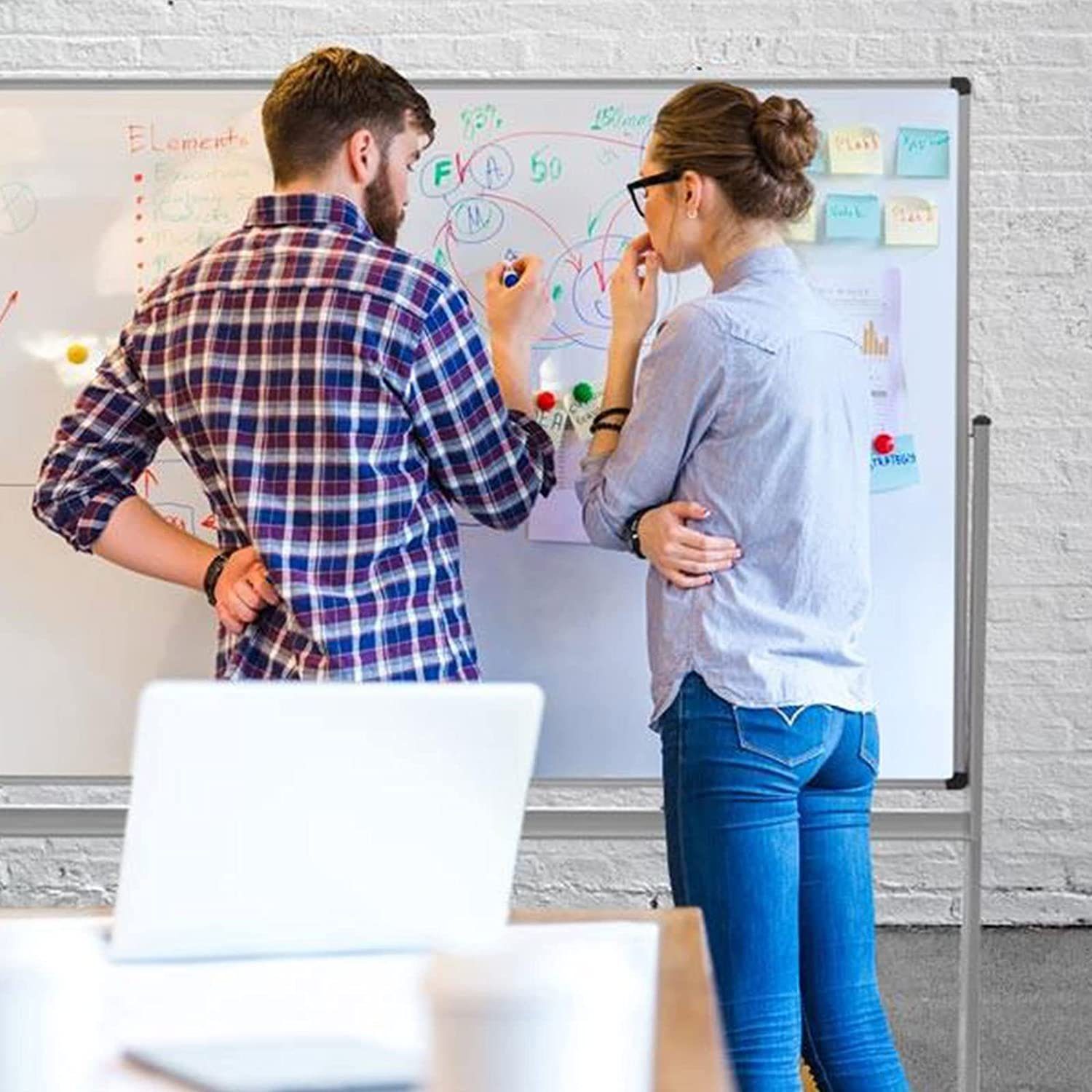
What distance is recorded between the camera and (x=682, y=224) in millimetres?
2314

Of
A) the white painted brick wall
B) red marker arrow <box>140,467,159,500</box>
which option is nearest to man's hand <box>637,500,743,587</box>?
red marker arrow <box>140,467,159,500</box>

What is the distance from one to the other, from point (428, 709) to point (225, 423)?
1197 mm

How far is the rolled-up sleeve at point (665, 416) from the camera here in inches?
85.7

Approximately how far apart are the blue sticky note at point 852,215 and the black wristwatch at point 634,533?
1.97 ft

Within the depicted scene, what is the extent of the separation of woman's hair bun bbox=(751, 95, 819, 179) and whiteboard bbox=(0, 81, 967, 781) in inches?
20.0

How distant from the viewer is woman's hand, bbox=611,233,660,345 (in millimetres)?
2570

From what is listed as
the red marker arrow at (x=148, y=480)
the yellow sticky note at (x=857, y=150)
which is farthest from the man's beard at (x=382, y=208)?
the yellow sticky note at (x=857, y=150)

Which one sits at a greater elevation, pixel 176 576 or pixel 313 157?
pixel 313 157

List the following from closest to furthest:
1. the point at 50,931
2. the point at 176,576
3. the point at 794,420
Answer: the point at 50,931 < the point at 794,420 < the point at 176,576

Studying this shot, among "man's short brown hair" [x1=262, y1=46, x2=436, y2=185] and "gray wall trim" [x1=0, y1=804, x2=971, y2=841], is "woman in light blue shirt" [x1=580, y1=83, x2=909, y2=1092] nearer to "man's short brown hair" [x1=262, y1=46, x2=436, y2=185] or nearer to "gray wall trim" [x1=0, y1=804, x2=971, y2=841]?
"man's short brown hair" [x1=262, y1=46, x2=436, y2=185]

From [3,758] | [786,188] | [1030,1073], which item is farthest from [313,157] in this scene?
[1030,1073]

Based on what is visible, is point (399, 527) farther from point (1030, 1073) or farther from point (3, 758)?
point (1030, 1073)

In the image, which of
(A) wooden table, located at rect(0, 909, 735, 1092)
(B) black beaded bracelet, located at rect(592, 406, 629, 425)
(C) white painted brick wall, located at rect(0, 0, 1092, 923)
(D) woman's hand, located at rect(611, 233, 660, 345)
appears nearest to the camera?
(A) wooden table, located at rect(0, 909, 735, 1092)

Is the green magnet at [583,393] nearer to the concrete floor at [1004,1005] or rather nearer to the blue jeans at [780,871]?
the blue jeans at [780,871]
